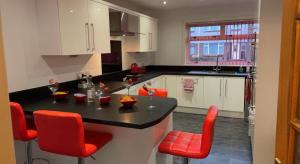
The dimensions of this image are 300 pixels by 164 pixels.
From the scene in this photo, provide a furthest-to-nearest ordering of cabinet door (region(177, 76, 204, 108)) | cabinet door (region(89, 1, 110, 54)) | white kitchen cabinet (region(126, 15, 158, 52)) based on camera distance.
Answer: cabinet door (region(177, 76, 204, 108)) → white kitchen cabinet (region(126, 15, 158, 52)) → cabinet door (region(89, 1, 110, 54))

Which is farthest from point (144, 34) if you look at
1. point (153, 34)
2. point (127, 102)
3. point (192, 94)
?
point (127, 102)

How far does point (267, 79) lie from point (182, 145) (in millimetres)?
1004

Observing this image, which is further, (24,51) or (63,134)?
(24,51)

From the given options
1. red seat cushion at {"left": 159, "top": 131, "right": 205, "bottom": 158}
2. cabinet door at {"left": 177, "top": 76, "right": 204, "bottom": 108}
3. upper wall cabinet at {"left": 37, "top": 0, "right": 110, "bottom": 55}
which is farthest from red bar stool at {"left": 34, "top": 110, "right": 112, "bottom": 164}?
cabinet door at {"left": 177, "top": 76, "right": 204, "bottom": 108}

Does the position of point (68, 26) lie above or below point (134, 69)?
above

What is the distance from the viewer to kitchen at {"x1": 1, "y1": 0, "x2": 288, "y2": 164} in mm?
2471

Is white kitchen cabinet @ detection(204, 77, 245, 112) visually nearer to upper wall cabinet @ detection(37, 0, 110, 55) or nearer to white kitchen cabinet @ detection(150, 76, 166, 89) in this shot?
white kitchen cabinet @ detection(150, 76, 166, 89)

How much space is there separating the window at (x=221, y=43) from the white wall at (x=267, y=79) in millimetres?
2884

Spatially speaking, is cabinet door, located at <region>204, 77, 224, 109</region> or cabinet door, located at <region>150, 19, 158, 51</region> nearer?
cabinet door, located at <region>204, 77, 224, 109</region>

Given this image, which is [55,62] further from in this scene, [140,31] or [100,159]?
[140,31]

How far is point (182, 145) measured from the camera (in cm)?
202

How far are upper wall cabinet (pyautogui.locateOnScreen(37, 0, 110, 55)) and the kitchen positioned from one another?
12 mm

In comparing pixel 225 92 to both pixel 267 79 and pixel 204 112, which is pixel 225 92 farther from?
pixel 267 79

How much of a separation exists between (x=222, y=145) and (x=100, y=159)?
2.02 meters
